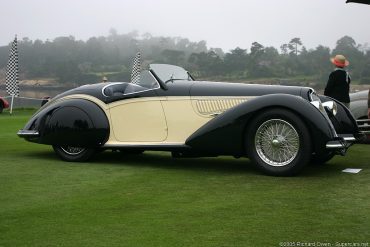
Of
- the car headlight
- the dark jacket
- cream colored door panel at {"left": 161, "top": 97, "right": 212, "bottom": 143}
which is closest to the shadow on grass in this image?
cream colored door panel at {"left": 161, "top": 97, "right": 212, "bottom": 143}

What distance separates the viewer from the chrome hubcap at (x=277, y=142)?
231 inches

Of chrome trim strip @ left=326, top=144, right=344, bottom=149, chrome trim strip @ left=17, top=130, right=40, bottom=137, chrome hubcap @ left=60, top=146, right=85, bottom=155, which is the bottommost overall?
chrome hubcap @ left=60, top=146, right=85, bottom=155

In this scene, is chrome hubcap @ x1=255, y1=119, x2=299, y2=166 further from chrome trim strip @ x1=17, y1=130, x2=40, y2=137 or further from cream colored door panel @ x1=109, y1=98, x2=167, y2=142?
chrome trim strip @ x1=17, y1=130, x2=40, y2=137

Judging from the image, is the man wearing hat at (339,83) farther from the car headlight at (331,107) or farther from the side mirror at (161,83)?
the side mirror at (161,83)

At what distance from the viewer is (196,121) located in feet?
21.9

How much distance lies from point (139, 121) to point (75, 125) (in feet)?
3.09

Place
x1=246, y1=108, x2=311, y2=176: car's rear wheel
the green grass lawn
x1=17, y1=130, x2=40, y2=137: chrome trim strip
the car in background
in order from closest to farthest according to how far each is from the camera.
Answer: the green grass lawn < x1=246, y1=108, x2=311, y2=176: car's rear wheel < x1=17, y1=130, x2=40, y2=137: chrome trim strip < the car in background

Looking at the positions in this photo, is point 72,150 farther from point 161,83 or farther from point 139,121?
point 161,83

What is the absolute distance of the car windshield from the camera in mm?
7172

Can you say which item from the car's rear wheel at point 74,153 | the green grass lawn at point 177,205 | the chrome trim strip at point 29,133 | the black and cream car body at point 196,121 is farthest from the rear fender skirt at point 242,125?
the chrome trim strip at point 29,133

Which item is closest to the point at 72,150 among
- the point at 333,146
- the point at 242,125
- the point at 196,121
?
the point at 196,121

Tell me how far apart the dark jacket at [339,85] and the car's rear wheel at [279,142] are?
324 centimetres

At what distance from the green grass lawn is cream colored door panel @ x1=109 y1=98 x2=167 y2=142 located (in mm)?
432

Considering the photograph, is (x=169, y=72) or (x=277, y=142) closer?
(x=277, y=142)
